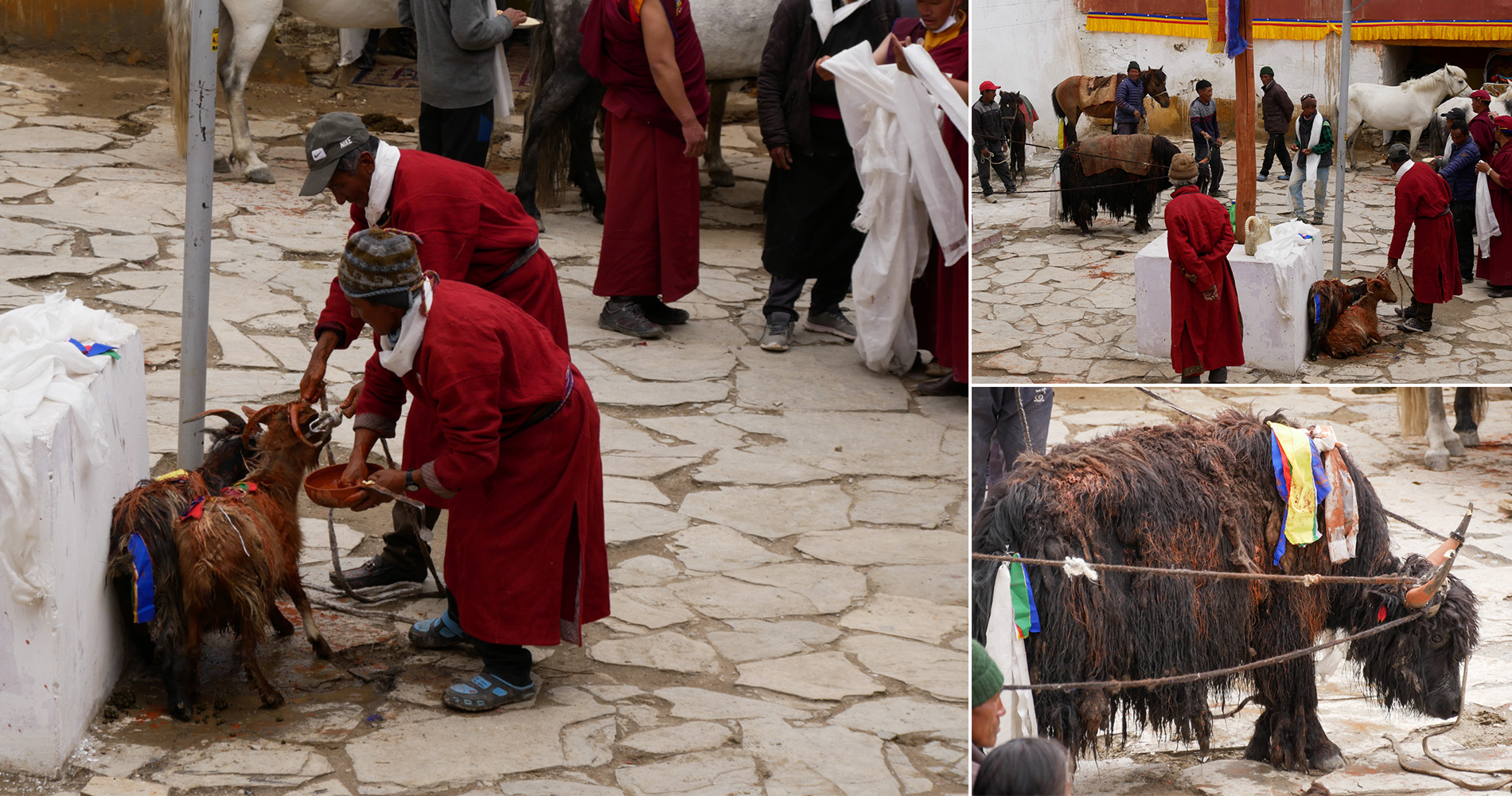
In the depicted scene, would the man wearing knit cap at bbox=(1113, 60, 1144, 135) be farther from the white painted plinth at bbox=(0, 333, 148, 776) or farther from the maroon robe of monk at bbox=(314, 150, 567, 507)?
the white painted plinth at bbox=(0, 333, 148, 776)

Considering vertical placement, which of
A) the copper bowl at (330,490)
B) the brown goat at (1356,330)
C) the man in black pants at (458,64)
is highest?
the man in black pants at (458,64)

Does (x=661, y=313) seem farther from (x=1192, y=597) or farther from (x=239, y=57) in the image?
(x=1192, y=597)

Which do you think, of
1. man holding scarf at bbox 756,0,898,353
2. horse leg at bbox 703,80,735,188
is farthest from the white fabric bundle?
horse leg at bbox 703,80,735,188

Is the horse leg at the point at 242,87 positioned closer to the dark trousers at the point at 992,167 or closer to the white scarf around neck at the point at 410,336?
the dark trousers at the point at 992,167

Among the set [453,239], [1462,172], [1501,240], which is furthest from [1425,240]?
[453,239]

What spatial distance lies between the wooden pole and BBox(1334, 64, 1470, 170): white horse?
30 cm

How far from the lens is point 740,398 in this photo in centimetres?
584

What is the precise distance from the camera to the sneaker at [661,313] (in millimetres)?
6629

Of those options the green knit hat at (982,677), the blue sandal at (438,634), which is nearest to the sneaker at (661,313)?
the blue sandal at (438,634)

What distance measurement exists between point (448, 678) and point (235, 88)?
5745mm

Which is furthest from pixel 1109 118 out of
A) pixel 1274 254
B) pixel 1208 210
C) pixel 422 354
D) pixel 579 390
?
pixel 422 354

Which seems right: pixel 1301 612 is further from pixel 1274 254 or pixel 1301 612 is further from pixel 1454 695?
pixel 1274 254

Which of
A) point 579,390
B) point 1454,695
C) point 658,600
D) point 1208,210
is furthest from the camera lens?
point 1208,210

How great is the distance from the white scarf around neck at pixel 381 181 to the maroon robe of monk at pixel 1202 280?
2.82 metres
